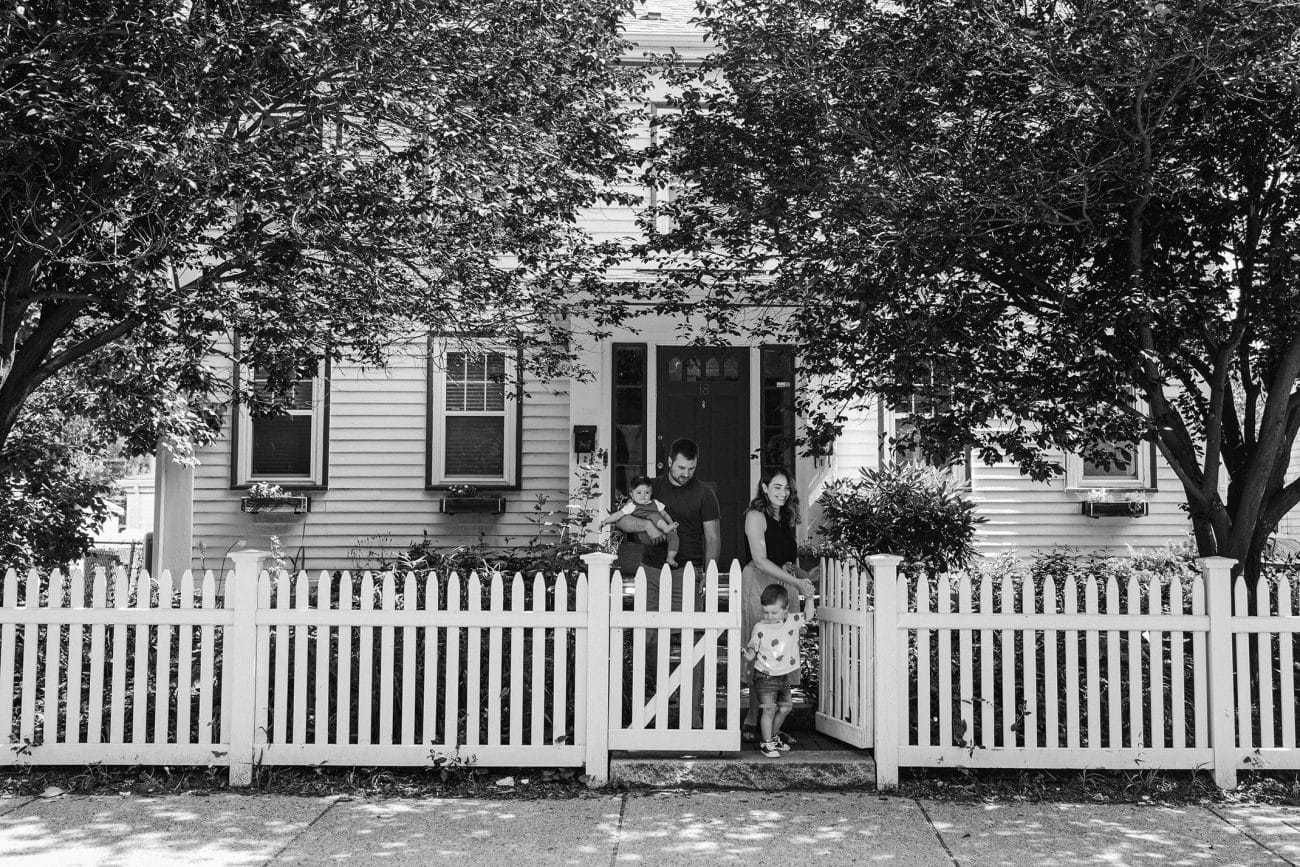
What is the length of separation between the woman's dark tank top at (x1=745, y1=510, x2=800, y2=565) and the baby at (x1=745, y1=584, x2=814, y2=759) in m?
0.37

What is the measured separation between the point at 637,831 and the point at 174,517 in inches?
309

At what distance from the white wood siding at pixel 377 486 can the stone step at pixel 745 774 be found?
232 inches

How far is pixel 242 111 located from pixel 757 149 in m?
3.32

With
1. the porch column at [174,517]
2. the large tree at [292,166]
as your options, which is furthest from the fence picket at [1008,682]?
the porch column at [174,517]

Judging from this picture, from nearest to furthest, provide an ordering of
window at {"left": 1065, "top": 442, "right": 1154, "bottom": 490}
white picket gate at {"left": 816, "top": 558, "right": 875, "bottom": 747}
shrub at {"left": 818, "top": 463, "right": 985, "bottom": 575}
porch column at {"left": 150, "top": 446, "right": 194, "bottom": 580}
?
white picket gate at {"left": 816, "top": 558, "right": 875, "bottom": 747}, shrub at {"left": 818, "top": 463, "right": 985, "bottom": 575}, porch column at {"left": 150, "top": 446, "right": 194, "bottom": 580}, window at {"left": 1065, "top": 442, "right": 1154, "bottom": 490}

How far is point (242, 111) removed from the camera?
6426mm

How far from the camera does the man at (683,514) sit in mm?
6672

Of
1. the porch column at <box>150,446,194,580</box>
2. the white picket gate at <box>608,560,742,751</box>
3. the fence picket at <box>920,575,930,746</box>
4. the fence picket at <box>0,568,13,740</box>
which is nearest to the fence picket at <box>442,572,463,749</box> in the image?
the white picket gate at <box>608,560,742,751</box>

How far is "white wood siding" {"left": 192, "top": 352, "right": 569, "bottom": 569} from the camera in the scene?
36.8 ft

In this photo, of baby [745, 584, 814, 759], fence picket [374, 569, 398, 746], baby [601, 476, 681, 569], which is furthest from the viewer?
baby [601, 476, 681, 569]

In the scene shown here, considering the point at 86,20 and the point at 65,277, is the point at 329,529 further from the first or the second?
the point at 86,20

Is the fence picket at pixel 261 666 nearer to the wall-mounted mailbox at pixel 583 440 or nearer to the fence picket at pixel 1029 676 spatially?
the fence picket at pixel 1029 676

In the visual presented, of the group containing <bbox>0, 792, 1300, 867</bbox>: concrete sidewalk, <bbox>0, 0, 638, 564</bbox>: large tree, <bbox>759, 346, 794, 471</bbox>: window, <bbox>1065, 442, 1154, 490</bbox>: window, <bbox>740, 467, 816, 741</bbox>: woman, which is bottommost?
<bbox>0, 792, 1300, 867</bbox>: concrete sidewalk

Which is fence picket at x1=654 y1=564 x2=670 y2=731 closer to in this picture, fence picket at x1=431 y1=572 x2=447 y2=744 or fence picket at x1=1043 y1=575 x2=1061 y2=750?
fence picket at x1=431 y1=572 x2=447 y2=744
